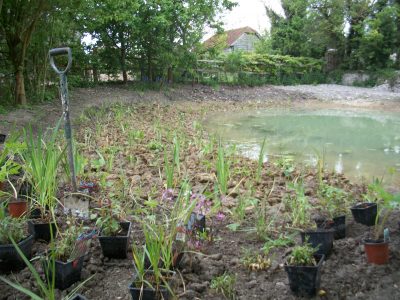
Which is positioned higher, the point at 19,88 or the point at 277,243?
the point at 19,88

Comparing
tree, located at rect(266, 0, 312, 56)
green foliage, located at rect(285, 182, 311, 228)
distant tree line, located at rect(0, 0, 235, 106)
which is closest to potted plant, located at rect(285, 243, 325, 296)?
green foliage, located at rect(285, 182, 311, 228)

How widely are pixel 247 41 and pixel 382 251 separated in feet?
132

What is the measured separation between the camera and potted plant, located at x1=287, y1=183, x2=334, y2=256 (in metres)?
2.46

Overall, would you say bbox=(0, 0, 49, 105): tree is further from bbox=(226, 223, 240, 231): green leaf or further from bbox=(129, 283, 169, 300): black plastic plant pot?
bbox=(129, 283, 169, 300): black plastic plant pot

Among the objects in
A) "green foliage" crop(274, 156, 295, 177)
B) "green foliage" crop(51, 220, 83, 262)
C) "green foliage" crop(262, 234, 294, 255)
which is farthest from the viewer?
"green foliage" crop(274, 156, 295, 177)

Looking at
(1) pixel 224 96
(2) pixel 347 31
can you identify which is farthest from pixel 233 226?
(2) pixel 347 31

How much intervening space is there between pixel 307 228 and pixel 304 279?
88 cm

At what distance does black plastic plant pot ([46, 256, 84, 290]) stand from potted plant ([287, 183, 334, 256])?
48.9 inches

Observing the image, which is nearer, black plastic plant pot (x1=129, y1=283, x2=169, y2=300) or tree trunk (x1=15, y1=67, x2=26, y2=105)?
black plastic plant pot (x1=129, y1=283, x2=169, y2=300)

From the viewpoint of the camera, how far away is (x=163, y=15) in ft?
45.0

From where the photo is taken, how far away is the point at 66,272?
2131mm

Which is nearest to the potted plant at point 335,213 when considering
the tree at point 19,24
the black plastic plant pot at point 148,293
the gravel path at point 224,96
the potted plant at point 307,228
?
the potted plant at point 307,228

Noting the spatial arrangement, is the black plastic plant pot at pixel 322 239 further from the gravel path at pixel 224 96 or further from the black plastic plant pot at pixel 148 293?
the gravel path at pixel 224 96

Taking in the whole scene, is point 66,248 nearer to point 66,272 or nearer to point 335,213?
point 66,272
